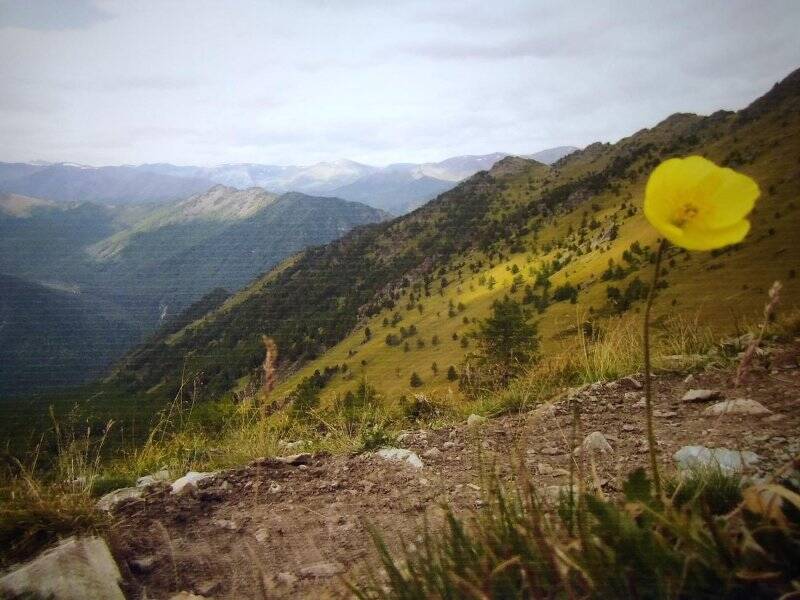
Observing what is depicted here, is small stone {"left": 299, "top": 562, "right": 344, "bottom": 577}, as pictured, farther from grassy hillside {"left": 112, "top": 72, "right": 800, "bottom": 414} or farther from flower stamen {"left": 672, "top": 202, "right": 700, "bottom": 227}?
flower stamen {"left": 672, "top": 202, "right": 700, "bottom": 227}

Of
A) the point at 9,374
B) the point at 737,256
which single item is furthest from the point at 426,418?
the point at 9,374

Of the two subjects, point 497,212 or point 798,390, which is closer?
point 798,390

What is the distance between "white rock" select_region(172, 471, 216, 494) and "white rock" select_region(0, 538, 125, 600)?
3.49ft

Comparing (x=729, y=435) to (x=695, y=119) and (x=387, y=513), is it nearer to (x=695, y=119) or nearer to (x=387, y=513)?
(x=387, y=513)

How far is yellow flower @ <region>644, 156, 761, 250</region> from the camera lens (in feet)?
3.59

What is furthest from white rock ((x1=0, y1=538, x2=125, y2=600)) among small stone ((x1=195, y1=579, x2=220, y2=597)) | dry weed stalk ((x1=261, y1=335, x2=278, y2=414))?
dry weed stalk ((x1=261, y1=335, x2=278, y2=414))

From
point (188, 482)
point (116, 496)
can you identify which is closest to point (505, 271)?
point (188, 482)

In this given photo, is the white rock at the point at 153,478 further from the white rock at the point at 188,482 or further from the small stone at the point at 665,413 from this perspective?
the small stone at the point at 665,413

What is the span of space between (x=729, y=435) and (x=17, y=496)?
400 cm

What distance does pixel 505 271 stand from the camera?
65.6 metres

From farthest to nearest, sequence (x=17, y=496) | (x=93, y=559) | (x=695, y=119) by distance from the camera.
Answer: (x=695, y=119) < (x=17, y=496) < (x=93, y=559)

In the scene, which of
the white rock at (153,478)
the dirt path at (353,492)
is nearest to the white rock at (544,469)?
the dirt path at (353,492)

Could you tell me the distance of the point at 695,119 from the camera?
3809 inches

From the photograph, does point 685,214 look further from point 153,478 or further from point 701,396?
point 153,478
